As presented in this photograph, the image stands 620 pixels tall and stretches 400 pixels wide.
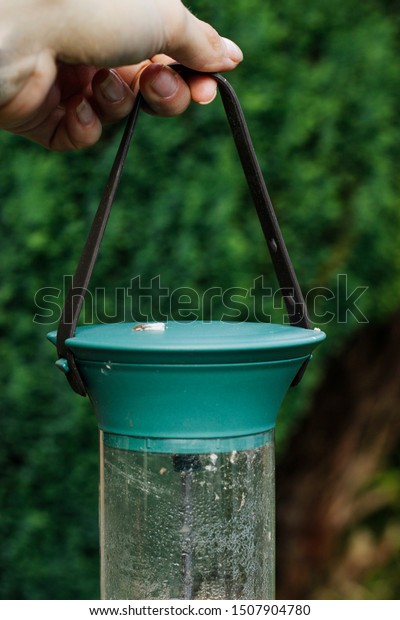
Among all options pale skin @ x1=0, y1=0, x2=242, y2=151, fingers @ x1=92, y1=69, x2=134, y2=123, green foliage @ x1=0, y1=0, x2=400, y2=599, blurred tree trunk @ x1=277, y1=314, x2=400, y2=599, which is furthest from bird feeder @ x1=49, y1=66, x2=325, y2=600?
blurred tree trunk @ x1=277, y1=314, x2=400, y2=599

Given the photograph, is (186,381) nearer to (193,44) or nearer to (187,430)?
(187,430)

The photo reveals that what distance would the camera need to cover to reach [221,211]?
112 inches

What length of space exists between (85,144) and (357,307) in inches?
67.9

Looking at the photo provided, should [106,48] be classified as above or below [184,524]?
above

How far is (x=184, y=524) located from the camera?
1.50 meters

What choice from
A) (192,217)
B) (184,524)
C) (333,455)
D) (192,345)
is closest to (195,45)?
(192,345)

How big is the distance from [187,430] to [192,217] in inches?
59.1

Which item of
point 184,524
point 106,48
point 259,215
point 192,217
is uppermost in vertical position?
point 192,217

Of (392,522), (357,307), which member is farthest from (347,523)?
(357,307)

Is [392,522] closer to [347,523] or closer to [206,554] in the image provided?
[347,523]

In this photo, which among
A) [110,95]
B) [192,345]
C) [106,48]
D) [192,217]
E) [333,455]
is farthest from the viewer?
[333,455]

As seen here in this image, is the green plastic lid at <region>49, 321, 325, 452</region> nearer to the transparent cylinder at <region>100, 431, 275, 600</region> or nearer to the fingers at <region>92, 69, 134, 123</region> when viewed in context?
the transparent cylinder at <region>100, 431, 275, 600</region>

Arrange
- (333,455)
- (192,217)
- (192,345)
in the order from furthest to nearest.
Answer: (333,455) < (192,217) < (192,345)

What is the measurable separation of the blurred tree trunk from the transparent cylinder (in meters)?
2.23
